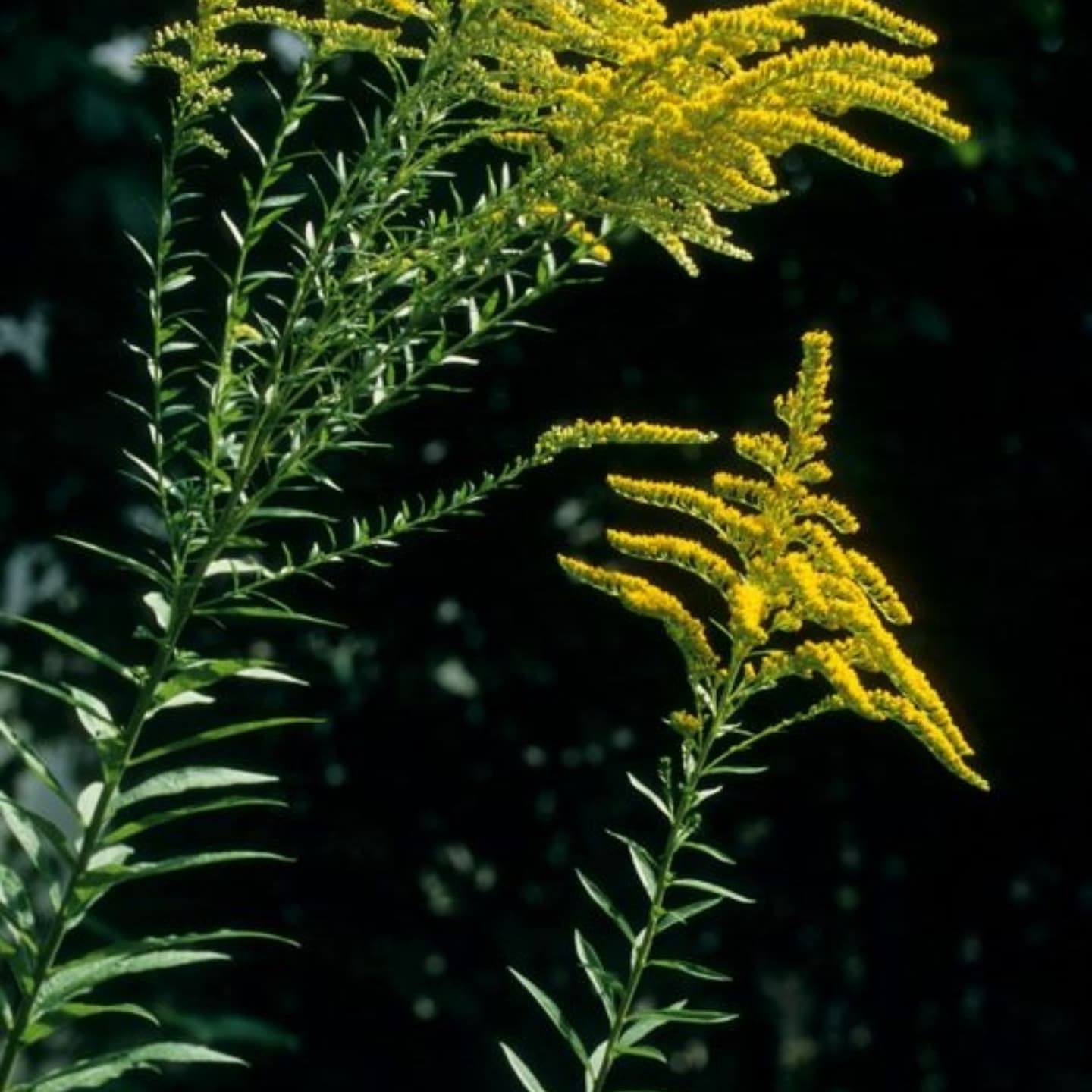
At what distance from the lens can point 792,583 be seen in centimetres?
212

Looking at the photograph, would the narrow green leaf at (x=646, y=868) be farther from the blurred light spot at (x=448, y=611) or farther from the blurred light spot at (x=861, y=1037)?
the blurred light spot at (x=861, y=1037)

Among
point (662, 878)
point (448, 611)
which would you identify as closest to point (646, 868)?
point (662, 878)

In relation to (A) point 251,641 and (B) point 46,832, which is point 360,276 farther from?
(A) point 251,641

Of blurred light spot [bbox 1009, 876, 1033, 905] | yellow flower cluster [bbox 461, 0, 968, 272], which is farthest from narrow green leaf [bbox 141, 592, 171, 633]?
blurred light spot [bbox 1009, 876, 1033, 905]

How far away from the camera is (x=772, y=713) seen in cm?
577

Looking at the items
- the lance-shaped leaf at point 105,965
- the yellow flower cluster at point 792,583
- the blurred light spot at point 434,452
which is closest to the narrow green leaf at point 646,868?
the yellow flower cluster at point 792,583

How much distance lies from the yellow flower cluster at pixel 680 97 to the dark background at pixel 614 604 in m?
3.65

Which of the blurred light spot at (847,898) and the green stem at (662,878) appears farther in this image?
the blurred light spot at (847,898)

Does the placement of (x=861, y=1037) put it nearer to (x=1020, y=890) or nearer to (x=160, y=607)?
(x=1020, y=890)

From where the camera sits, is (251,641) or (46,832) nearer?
(46,832)

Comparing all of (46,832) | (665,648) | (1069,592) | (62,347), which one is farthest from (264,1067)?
(46,832)

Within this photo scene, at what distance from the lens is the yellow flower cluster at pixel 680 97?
6.59 feet

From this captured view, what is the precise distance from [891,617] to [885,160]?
1.48 feet

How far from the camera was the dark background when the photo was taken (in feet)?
19.2
